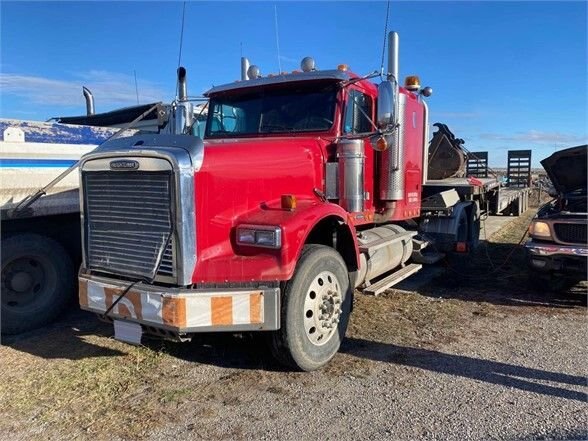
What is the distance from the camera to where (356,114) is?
17.7 feet

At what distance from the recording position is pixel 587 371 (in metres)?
4.19

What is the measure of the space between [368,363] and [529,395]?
4.20 ft

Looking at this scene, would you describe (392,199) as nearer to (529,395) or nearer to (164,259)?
(529,395)

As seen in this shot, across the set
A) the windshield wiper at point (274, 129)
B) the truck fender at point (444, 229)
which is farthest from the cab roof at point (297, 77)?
the truck fender at point (444, 229)

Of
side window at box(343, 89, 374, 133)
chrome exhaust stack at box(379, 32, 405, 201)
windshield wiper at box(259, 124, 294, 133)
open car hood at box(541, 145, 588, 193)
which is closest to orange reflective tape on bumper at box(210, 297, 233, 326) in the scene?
windshield wiper at box(259, 124, 294, 133)

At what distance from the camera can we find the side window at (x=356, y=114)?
17.3ft

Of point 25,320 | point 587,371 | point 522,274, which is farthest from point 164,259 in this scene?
point 522,274

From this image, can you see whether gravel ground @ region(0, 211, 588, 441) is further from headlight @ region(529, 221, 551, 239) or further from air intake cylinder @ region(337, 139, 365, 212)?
air intake cylinder @ region(337, 139, 365, 212)

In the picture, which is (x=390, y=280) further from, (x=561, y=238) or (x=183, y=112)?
(x=183, y=112)

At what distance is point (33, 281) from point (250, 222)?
2.89 metres

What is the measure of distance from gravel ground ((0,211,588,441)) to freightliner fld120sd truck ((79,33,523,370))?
45 cm

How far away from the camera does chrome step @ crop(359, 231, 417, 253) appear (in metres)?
5.41

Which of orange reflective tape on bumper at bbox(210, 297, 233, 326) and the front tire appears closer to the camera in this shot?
orange reflective tape on bumper at bbox(210, 297, 233, 326)

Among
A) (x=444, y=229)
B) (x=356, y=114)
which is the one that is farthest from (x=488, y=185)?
(x=356, y=114)
